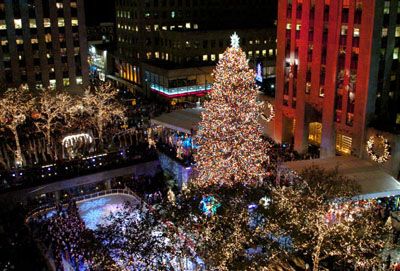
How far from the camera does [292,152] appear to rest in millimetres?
38312

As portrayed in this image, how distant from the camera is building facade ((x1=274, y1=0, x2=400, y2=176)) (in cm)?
3238

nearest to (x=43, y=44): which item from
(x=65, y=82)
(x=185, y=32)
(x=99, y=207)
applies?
(x=65, y=82)

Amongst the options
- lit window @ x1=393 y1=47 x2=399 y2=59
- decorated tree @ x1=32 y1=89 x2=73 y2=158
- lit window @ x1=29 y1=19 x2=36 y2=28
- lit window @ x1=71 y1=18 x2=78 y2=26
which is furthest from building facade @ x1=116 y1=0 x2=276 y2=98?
lit window @ x1=393 y1=47 x2=399 y2=59

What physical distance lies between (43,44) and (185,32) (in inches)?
796

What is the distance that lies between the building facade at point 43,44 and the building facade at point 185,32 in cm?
1151

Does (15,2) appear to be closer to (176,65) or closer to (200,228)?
(176,65)

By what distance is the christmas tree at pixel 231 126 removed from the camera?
26234mm

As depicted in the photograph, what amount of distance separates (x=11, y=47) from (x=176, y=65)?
2250 centimetres

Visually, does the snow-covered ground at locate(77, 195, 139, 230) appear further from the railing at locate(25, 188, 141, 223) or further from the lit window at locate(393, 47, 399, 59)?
the lit window at locate(393, 47, 399, 59)

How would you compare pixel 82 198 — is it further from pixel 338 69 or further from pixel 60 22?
pixel 60 22

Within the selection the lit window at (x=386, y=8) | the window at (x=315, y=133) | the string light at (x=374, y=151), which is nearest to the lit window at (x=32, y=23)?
the window at (x=315, y=133)

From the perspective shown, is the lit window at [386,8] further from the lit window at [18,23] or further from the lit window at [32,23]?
the lit window at [18,23]

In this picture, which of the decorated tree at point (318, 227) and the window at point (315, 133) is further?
the window at point (315, 133)

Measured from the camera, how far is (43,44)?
59.5 metres
